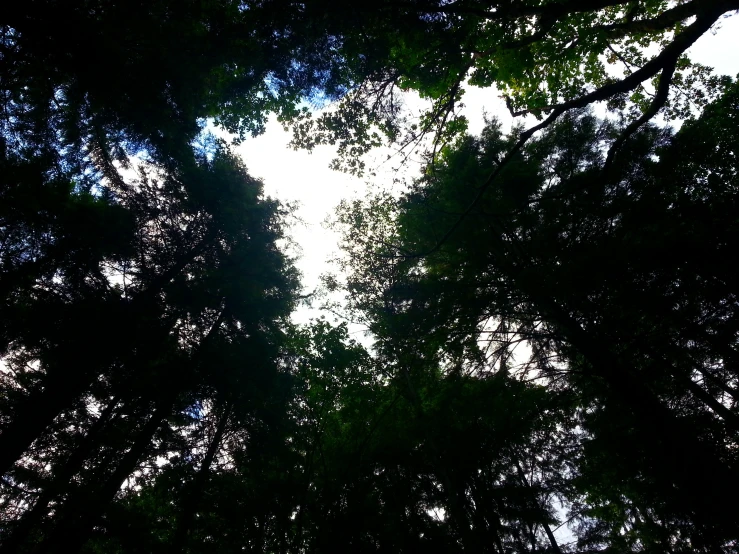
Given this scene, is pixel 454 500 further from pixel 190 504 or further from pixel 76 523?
pixel 76 523

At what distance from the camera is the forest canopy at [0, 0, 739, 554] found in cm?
496

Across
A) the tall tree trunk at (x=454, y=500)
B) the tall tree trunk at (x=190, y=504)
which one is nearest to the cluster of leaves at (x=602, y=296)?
the tall tree trunk at (x=454, y=500)

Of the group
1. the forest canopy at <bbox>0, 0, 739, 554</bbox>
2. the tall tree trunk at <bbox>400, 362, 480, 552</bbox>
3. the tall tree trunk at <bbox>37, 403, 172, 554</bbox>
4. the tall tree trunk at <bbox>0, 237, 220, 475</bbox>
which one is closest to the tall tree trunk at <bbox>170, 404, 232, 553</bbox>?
the forest canopy at <bbox>0, 0, 739, 554</bbox>

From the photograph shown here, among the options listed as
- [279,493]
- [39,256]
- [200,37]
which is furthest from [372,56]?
[279,493]

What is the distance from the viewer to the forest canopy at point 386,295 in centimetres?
496

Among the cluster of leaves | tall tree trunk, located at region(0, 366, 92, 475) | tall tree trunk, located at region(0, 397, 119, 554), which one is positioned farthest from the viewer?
tall tree trunk, located at region(0, 397, 119, 554)

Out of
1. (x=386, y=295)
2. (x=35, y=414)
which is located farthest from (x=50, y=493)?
(x=386, y=295)

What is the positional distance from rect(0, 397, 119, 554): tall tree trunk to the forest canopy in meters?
0.06

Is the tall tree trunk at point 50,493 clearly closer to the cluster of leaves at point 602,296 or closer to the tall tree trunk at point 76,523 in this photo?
the tall tree trunk at point 76,523

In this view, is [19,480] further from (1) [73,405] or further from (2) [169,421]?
(2) [169,421]

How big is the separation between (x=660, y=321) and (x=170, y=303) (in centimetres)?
1138

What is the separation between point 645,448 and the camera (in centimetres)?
529

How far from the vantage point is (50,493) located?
206 inches

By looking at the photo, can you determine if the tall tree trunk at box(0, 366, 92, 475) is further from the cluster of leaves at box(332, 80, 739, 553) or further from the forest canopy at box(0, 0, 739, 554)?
the cluster of leaves at box(332, 80, 739, 553)
